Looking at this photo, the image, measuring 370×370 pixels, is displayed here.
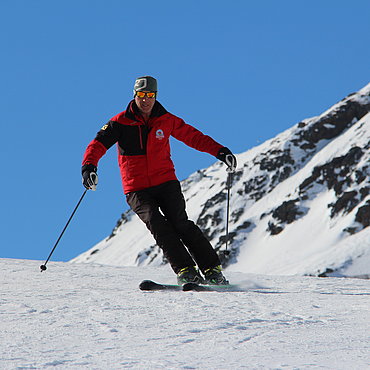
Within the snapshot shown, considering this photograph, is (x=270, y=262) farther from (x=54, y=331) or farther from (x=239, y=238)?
(x=54, y=331)

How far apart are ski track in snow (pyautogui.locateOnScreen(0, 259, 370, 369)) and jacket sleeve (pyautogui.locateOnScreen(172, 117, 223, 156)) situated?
1978mm

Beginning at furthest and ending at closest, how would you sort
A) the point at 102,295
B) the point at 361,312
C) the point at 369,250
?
the point at 369,250, the point at 102,295, the point at 361,312

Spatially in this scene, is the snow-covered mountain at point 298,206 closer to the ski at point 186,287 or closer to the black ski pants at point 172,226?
the black ski pants at point 172,226

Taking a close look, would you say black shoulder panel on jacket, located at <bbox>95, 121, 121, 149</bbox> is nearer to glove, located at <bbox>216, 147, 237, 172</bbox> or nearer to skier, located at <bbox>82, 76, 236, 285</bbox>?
skier, located at <bbox>82, 76, 236, 285</bbox>

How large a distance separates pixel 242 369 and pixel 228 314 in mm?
1434

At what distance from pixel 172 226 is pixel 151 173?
24.3 inches

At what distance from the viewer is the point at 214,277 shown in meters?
6.47

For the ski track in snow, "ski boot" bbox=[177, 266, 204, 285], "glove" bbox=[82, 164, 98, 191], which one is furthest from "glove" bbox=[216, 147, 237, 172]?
the ski track in snow

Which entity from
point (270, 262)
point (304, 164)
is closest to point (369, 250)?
point (270, 262)

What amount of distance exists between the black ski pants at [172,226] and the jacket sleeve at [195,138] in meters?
0.68

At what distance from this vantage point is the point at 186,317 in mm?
4000

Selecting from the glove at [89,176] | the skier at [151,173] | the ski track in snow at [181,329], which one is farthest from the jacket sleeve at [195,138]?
the ski track in snow at [181,329]

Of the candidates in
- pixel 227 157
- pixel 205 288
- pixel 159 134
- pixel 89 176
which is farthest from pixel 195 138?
pixel 205 288

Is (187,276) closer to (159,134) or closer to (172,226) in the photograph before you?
(172,226)
